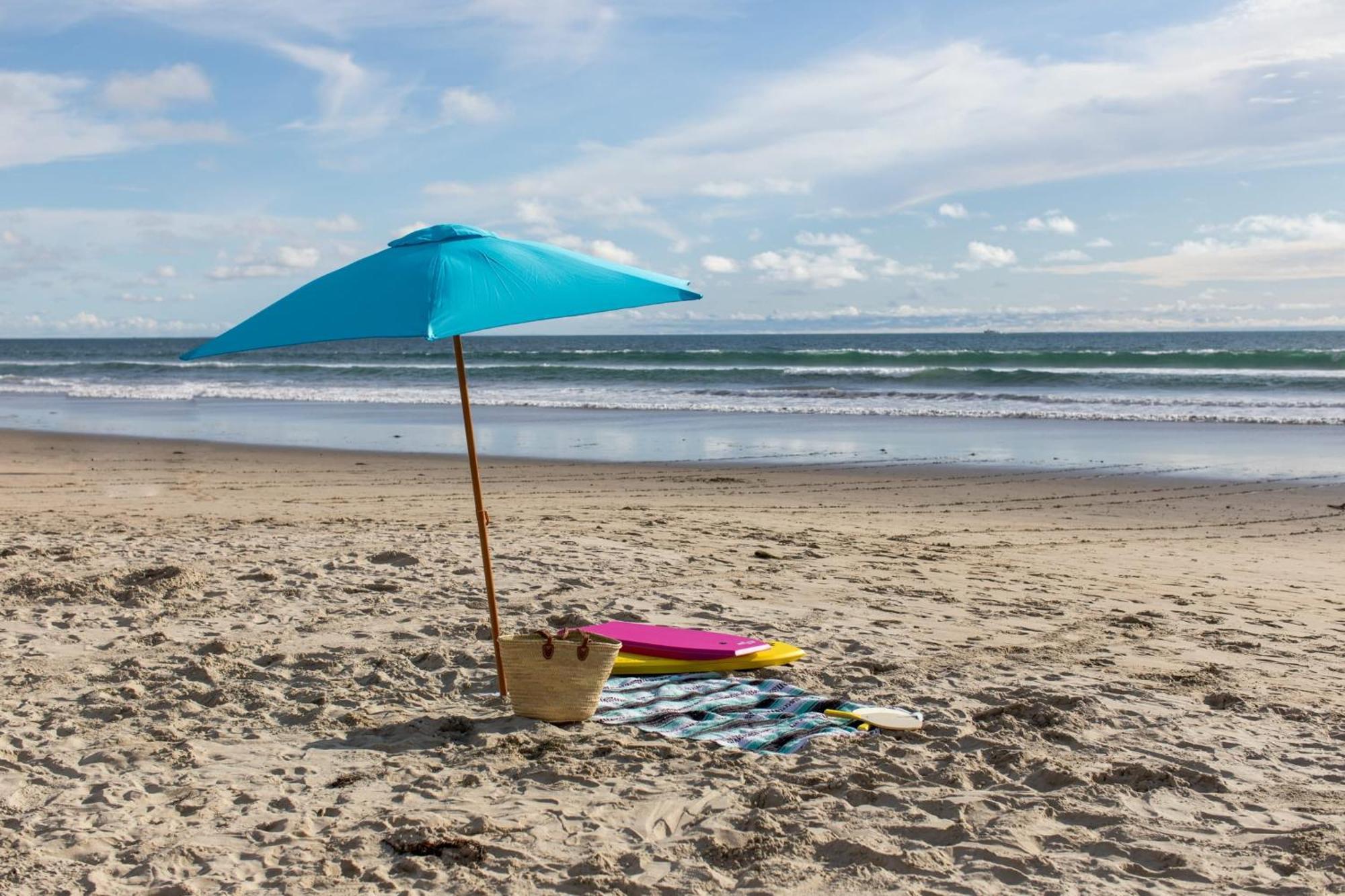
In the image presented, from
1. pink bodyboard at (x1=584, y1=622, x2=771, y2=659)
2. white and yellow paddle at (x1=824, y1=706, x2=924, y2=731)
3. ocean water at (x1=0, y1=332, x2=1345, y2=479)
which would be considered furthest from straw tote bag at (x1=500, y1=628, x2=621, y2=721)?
ocean water at (x1=0, y1=332, x2=1345, y2=479)

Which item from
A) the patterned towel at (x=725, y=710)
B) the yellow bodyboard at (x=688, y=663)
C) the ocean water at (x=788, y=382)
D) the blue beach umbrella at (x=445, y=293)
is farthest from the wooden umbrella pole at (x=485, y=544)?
the ocean water at (x=788, y=382)

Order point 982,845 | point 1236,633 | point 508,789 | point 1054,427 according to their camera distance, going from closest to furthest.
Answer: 1. point 982,845
2. point 508,789
3. point 1236,633
4. point 1054,427

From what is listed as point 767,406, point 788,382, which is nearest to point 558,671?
point 767,406

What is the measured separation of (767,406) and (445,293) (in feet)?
68.3

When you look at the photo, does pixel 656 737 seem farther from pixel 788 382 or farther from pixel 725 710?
pixel 788 382

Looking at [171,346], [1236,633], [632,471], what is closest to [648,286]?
[1236,633]

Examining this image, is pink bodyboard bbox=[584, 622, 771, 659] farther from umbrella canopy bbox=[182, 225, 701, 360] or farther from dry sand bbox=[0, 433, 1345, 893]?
umbrella canopy bbox=[182, 225, 701, 360]

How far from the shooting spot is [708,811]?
3.60 m

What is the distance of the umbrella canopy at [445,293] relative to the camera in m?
3.76

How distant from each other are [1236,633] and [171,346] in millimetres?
87696

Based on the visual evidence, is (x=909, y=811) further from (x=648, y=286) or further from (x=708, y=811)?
(x=648, y=286)

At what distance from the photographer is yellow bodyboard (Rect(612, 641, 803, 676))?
17.0 ft

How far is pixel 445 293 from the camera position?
384 cm

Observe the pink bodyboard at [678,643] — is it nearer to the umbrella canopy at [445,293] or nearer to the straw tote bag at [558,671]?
the straw tote bag at [558,671]
